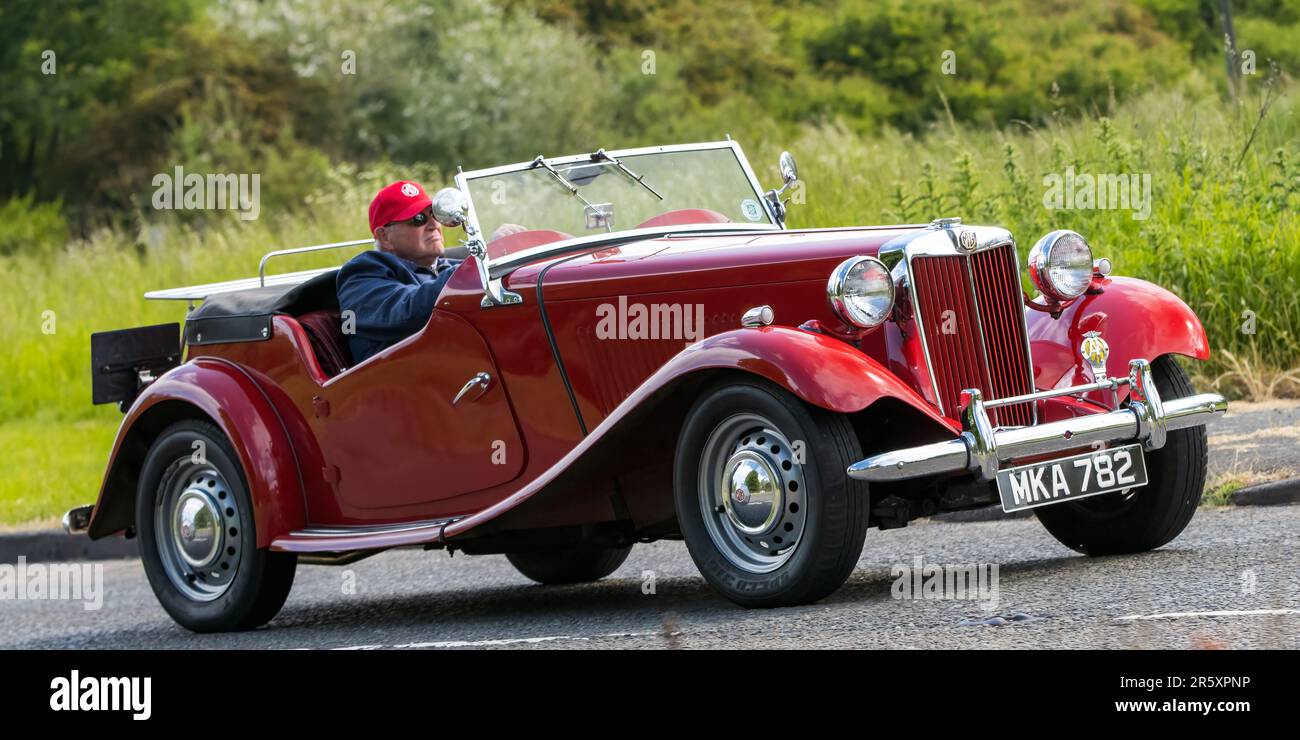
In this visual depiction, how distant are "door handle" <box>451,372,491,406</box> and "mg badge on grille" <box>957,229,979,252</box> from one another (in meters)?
1.85

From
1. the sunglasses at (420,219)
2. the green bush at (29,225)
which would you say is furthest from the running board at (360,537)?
the green bush at (29,225)

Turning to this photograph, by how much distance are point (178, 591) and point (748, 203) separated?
9.85ft

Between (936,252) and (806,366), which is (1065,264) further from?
(806,366)

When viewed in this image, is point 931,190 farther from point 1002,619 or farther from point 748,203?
point 1002,619

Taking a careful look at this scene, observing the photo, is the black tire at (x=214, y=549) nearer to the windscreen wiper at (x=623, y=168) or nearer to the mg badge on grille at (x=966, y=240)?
the windscreen wiper at (x=623, y=168)

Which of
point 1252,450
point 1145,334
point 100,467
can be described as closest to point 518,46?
point 100,467

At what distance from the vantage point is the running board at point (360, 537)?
6.60 m

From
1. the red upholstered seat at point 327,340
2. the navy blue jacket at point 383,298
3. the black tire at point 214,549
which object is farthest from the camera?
the red upholstered seat at point 327,340

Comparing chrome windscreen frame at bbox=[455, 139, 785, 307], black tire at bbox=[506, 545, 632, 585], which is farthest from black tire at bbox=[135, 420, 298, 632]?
chrome windscreen frame at bbox=[455, 139, 785, 307]

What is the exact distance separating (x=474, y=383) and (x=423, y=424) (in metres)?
0.33

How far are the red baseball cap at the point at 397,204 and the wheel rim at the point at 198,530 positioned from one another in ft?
4.29

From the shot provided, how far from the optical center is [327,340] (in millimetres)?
7523

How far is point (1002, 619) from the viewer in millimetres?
5289

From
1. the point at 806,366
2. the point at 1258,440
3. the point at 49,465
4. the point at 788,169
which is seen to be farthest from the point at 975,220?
the point at 806,366
